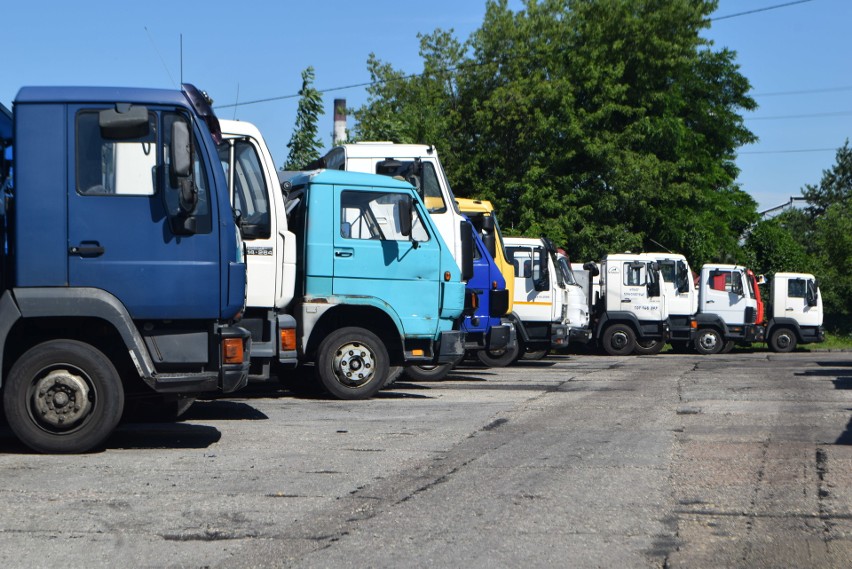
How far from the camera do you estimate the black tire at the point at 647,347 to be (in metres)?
31.0

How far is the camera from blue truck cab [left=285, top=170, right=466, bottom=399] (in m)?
13.0

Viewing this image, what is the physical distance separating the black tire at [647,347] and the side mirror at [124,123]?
23833 millimetres

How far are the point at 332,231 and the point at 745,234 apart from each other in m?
40.3

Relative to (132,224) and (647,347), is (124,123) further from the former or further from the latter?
(647,347)

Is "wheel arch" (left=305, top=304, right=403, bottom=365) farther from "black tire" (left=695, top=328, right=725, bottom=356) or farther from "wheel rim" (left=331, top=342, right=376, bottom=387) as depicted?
"black tire" (left=695, top=328, right=725, bottom=356)

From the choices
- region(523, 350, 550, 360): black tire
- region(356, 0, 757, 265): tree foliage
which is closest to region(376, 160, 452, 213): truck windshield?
region(523, 350, 550, 360): black tire

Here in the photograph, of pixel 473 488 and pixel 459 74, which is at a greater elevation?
pixel 459 74

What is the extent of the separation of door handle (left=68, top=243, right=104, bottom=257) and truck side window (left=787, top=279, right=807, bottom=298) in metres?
29.4

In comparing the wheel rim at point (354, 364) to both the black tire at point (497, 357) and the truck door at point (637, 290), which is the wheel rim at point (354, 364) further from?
the truck door at point (637, 290)

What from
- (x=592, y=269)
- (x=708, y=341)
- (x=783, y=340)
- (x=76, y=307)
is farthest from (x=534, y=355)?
(x=76, y=307)

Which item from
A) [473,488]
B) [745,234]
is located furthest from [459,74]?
[473,488]

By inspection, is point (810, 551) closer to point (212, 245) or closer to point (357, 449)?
point (357, 449)

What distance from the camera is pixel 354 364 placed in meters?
13.3

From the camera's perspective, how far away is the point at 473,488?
738 centimetres
